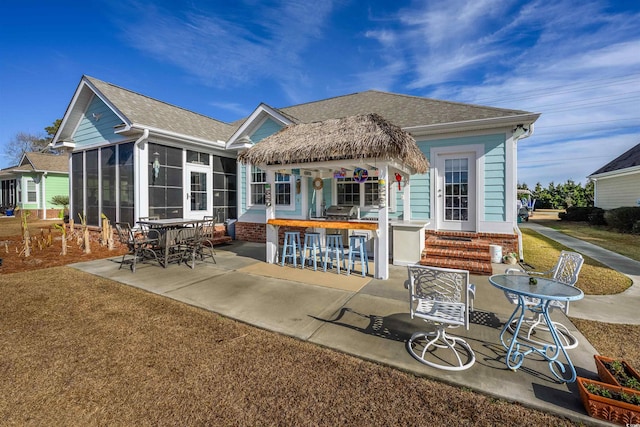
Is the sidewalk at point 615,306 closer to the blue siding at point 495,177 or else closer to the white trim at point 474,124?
the blue siding at point 495,177

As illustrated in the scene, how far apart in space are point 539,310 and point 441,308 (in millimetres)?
1299

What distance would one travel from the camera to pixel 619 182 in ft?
53.9

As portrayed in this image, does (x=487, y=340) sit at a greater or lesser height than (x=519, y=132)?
lesser

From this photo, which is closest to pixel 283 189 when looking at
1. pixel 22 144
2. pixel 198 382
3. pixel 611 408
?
pixel 198 382

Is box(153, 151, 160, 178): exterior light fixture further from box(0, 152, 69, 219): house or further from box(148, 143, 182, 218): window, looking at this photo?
box(0, 152, 69, 219): house

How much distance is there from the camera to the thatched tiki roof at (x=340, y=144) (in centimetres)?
585

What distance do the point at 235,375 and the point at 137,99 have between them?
11510 millimetres

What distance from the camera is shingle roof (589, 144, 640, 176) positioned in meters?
15.3

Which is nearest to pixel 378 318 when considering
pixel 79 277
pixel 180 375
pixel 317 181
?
pixel 180 375

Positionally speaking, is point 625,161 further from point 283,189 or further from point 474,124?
point 283,189

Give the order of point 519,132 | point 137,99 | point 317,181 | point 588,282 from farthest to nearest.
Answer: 1. point 137,99
2. point 317,181
3. point 519,132
4. point 588,282

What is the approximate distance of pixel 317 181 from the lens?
9180 mm

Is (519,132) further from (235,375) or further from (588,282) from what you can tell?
(235,375)

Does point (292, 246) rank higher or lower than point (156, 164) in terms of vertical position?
lower
